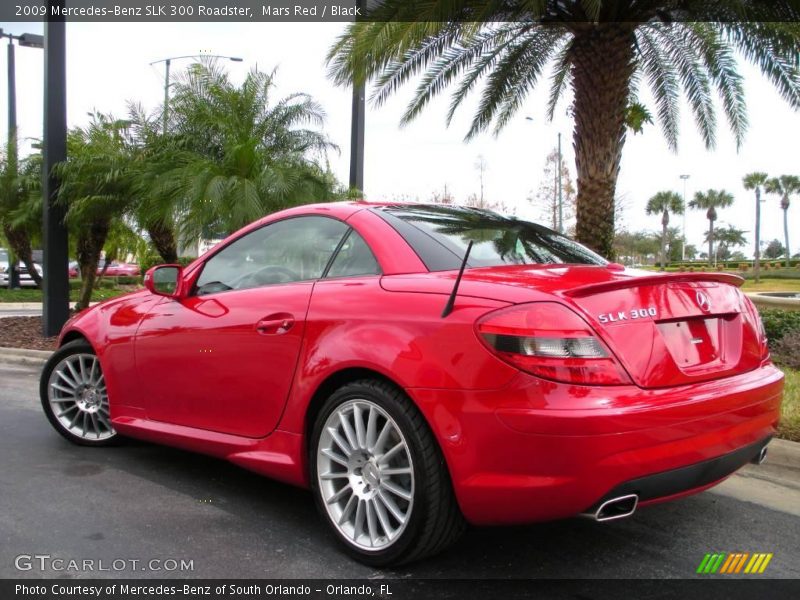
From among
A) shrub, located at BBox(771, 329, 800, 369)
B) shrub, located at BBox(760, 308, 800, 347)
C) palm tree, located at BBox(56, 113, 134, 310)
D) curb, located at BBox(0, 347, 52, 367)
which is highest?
palm tree, located at BBox(56, 113, 134, 310)

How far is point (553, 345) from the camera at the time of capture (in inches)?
104

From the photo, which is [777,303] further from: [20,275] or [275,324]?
[20,275]

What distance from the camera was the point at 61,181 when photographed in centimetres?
1145

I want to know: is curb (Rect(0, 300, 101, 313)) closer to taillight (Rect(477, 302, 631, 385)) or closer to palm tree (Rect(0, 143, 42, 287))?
palm tree (Rect(0, 143, 42, 287))

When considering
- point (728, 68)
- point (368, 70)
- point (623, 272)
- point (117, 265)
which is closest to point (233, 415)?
point (623, 272)

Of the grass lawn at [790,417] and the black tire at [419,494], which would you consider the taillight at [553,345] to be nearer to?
the black tire at [419,494]

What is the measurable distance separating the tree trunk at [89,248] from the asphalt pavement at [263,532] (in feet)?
30.1

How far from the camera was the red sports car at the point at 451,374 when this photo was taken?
8.61 feet

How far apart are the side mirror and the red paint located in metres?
0.50

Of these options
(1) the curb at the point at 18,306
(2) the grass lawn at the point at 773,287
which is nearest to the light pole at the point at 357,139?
(1) the curb at the point at 18,306

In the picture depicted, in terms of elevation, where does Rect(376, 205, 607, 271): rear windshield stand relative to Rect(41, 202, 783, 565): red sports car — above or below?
above

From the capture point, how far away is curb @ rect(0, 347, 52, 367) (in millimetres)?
9344

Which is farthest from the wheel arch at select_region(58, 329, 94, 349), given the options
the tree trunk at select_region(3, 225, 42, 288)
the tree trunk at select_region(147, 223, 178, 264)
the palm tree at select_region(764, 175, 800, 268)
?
the palm tree at select_region(764, 175, 800, 268)

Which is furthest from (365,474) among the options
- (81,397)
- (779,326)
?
(779,326)
